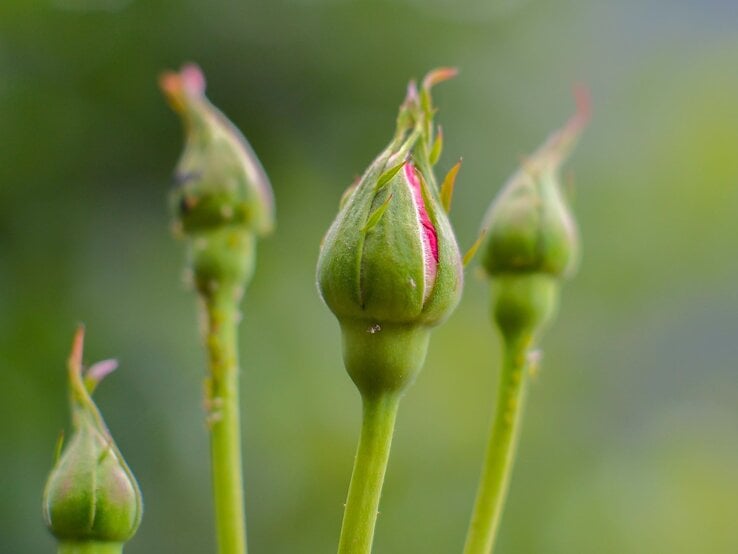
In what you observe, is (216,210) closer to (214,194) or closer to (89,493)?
(214,194)

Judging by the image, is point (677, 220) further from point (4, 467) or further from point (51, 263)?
point (4, 467)

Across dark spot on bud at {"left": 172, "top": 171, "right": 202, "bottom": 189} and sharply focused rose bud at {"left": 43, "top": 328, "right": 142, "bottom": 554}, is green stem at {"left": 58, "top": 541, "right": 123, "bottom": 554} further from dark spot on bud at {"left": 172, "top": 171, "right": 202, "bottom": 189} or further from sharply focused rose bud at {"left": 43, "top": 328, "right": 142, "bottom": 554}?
dark spot on bud at {"left": 172, "top": 171, "right": 202, "bottom": 189}

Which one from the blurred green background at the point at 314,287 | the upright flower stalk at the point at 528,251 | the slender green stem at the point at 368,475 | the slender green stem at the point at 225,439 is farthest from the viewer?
the blurred green background at the point at 314,287

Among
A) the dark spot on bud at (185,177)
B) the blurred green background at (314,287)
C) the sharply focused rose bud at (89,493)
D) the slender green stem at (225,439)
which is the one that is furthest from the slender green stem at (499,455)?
the blurred green background at (314,287)

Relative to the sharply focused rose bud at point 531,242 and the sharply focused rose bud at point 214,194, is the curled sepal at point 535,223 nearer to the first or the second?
the sharply focused rose bud at point 531,242

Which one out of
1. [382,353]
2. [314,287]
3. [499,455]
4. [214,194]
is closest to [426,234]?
[382,353]

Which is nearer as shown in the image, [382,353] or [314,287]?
[382,353]

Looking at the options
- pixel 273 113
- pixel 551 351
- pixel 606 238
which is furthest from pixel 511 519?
pixel 273 113
